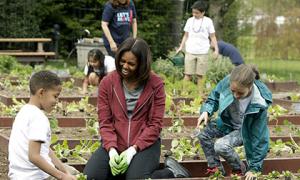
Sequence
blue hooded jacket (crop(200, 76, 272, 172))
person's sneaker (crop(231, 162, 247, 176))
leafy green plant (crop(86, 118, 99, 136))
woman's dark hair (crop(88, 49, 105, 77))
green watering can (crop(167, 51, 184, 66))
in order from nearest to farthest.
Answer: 1. blue hooded jacket (crop(200, 76, 272, 172))
2. person's sneaker (crop(231, 162, 247, 176))
3. leafy green plant (crop(86, 118, 99, 136))
4. woman's dark hair (crop(88, 49, 105, 77))
5. green watering can (crop(167, 51, 184, 66))

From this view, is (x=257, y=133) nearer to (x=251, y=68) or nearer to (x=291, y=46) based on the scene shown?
(x=251, y=68)

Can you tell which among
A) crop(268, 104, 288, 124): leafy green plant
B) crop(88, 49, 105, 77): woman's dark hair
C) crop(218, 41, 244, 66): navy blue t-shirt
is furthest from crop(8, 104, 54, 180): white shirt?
crop(218, 41, 244, 66): navy blue t-shirt

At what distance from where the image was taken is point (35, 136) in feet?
15.2

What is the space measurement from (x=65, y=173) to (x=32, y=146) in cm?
37

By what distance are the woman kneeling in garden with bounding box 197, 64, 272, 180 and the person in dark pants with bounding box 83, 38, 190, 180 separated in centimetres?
32

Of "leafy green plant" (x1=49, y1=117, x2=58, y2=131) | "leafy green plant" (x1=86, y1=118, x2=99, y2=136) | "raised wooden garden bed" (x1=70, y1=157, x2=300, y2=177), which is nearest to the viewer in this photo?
"raised wooden garden bed" (x1=70, y1=157, x2=300, y2=177)

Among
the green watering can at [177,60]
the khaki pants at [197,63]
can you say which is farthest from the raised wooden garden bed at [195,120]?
the green watering can at [177,60]

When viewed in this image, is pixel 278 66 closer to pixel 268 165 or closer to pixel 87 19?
pixel 87 19

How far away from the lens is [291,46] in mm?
21359

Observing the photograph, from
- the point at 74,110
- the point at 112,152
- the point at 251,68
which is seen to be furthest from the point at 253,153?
the point at 74,110

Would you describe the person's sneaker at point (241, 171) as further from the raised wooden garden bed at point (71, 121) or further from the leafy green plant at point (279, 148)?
the raised wooden garden bed at point (71, 121)

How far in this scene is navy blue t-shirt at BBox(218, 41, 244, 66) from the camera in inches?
525

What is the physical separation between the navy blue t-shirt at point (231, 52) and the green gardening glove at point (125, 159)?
7.85m

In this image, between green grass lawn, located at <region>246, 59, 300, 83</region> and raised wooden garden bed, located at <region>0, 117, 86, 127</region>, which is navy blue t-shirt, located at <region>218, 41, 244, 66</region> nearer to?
raised wooden garden bed, located at <region>0, 117, 86, 127</region>
